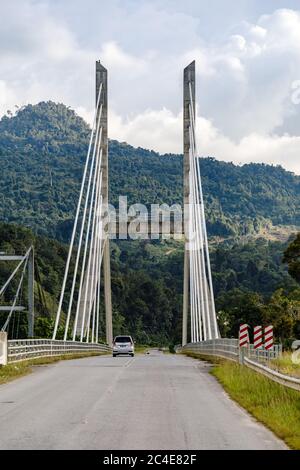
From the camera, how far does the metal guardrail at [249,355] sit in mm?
17967

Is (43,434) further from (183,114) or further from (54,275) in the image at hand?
(54,275)

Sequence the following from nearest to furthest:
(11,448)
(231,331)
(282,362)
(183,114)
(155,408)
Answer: (11,448)
(155,408)
(282,362)
(183,114)
(231,331)

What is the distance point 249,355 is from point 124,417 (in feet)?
48.0

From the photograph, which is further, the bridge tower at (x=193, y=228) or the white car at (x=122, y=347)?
the white car at (x=122, y=347)

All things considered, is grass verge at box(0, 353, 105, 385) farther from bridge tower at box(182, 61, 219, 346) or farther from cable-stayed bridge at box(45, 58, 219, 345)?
cable-stayed bridge at box(45, 58, 219, 345)

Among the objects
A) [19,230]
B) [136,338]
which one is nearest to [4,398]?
[19,230]

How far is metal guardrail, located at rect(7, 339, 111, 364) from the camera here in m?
33.1

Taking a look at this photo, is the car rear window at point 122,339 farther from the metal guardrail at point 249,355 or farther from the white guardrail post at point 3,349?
the white guardrail post at point 3,349

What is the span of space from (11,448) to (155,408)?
568cm

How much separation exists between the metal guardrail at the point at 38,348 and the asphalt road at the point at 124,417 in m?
8.76

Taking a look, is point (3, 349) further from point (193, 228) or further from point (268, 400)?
point (193, 228)

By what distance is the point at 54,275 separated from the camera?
13675 cm

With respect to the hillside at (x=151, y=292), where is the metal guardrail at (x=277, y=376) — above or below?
below

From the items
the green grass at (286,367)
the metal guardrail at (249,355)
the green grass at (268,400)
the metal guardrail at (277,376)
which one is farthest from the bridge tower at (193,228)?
the green grass at (268,400)
